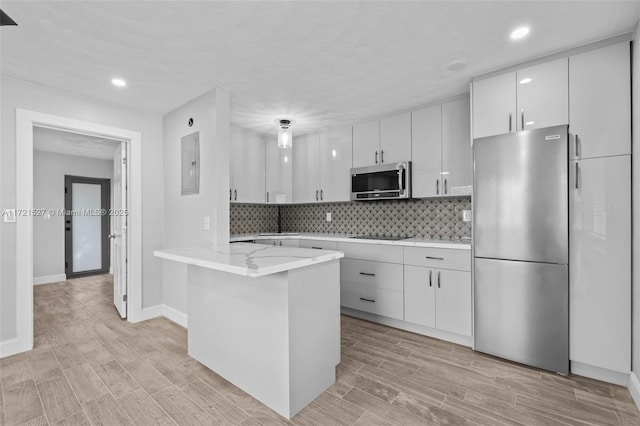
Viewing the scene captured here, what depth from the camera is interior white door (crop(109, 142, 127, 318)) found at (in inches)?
135

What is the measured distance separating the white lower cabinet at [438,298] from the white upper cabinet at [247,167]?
93.1 inches

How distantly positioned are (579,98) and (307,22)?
6.72 feet

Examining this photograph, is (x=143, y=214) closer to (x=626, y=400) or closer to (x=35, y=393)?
(x=35, y=393)

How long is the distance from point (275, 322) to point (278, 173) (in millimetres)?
3026

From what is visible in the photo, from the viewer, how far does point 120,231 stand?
3553mm

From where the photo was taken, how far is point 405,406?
184cm

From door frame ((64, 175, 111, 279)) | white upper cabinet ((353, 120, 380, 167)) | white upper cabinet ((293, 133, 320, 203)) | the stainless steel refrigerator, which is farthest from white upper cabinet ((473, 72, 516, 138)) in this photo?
door frame ((64, 175, 111, 279))

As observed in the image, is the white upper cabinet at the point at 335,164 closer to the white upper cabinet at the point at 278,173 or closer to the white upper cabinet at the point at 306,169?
the white upper cabinet at the point at 306,169

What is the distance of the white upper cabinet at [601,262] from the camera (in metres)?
2.00

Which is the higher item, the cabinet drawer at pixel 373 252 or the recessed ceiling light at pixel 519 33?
the recessed ceiling light at pixel 519 33

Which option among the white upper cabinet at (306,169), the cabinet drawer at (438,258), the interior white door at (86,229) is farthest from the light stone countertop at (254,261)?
the interior white door at (86,229)

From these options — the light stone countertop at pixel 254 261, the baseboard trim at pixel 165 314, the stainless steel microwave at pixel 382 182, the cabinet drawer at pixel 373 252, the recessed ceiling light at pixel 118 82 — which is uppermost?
the recessed ceiling light at pixel 118 82

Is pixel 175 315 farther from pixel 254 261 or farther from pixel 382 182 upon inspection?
pixel 382 182

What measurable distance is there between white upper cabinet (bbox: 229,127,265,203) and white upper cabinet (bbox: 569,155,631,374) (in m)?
3.48
